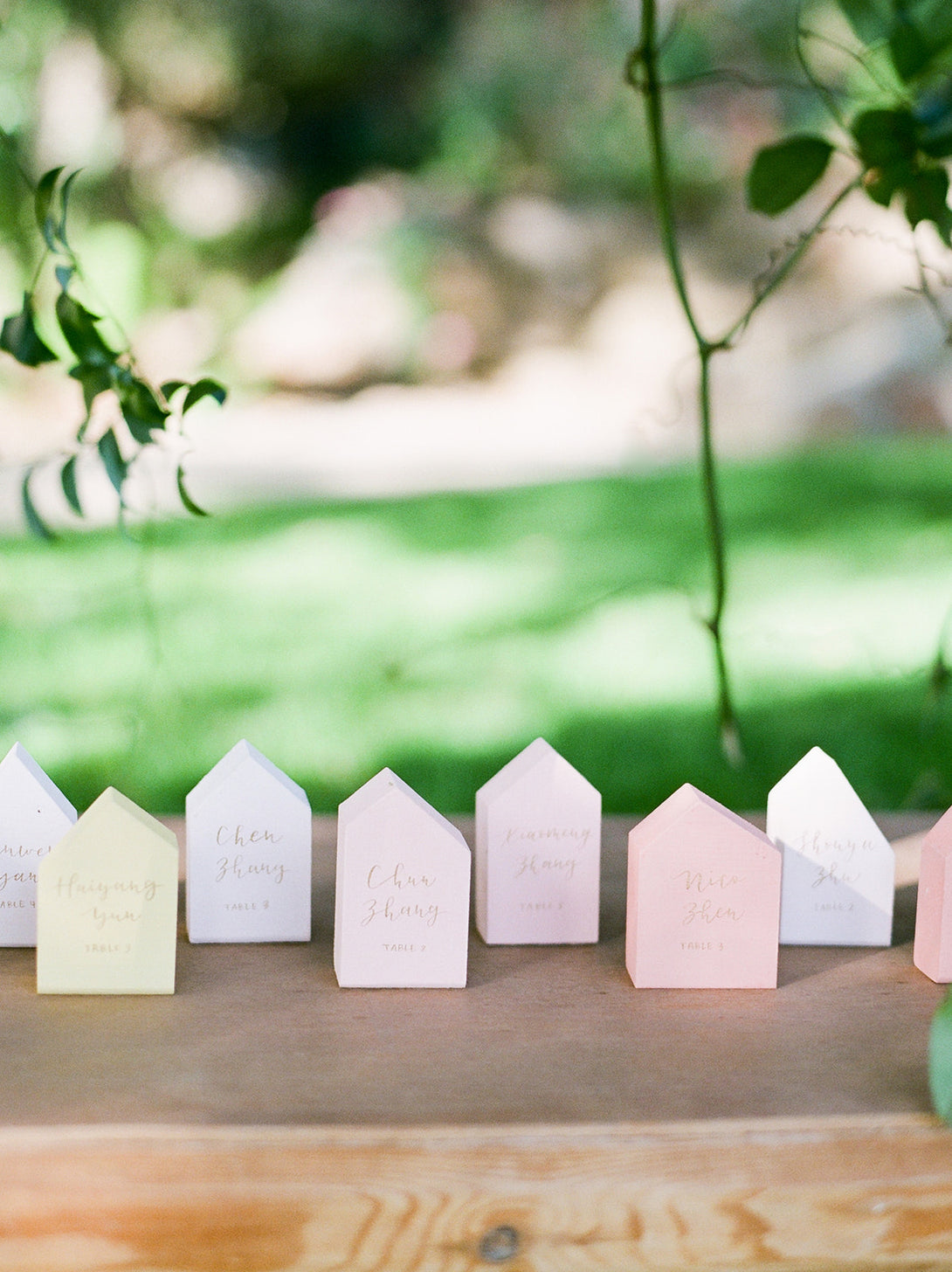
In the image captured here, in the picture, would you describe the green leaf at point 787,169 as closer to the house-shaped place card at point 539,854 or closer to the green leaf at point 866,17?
the green leaf at point 866,17

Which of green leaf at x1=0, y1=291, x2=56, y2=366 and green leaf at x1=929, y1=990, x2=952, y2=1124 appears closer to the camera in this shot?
green leaf at x1=929, y1=990, x2=952, y2=1124

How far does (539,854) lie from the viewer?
106 centimetres

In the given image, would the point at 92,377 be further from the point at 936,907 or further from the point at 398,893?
the point at 936,907

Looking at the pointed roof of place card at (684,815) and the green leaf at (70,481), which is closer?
the pointed roof of place card at (684,815)

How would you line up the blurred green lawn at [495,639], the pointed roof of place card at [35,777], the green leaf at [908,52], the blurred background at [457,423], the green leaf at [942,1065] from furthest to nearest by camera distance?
the blurred background at [457,423] < the blurred green lawn at [495,639] < the green leaf at [908,52] < the pointed roof of place card at [35,777] < the green leaf at [942,1065]

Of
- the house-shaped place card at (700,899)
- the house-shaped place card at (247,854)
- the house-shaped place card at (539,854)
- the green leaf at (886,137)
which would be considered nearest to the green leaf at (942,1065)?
the house-shaped place card at (700,899)

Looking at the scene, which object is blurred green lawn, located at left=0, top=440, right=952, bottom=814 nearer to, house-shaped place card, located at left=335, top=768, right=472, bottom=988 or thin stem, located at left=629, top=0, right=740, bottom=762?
thin stem, located at left=629, top=0, right=740, bottom=762

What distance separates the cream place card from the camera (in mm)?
1050

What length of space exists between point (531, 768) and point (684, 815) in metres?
0.14

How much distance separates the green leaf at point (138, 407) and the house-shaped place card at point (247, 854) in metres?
0.30

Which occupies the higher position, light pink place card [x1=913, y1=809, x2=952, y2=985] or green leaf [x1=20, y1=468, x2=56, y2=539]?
green leaf [x1=20, y1=468, x2=56, y2=539]

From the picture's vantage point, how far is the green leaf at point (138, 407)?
112 centimetres

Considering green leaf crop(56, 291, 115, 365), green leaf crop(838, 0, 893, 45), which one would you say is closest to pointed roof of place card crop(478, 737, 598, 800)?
green leaf crop(56, 291, 115, 365)

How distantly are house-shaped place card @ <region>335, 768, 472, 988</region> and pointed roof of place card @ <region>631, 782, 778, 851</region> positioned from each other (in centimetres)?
15
